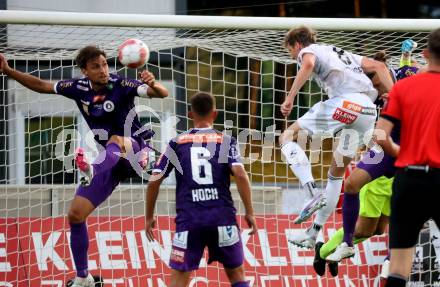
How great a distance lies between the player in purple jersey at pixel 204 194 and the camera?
9.02m

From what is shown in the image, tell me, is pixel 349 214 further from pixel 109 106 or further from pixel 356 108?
pixel 109 106

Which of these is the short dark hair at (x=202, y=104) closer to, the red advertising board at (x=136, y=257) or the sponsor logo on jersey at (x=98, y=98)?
the sponsor logo on jersey at (x=98, y=98)

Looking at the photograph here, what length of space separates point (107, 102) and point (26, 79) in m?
0.79

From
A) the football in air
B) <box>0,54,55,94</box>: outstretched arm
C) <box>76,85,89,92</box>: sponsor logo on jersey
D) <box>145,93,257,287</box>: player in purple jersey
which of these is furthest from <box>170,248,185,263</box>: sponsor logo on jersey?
<box>0,54,55,94</box>: outstretched arm

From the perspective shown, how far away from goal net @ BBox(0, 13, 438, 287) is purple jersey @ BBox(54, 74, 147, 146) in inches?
55.0

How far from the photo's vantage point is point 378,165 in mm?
10352

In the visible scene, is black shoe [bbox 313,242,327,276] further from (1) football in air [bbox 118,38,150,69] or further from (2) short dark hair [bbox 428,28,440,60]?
(2) short dark hair [bbox 428,28,440,60]

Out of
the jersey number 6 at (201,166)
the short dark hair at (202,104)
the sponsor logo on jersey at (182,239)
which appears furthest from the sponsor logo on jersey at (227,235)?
the short dark hair at (202,104)

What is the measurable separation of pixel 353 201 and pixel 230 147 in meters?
2.06

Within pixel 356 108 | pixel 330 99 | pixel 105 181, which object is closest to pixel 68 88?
pixel 105 181

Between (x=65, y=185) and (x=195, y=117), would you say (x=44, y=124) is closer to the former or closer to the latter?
(x=65, y=185)

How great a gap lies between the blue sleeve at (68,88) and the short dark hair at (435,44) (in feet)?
11.7

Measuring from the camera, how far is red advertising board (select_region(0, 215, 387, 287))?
38.7ft

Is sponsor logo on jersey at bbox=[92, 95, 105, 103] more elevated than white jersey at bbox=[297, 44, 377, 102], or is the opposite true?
white jersey at bbox=[297, 44, 377, 102]
